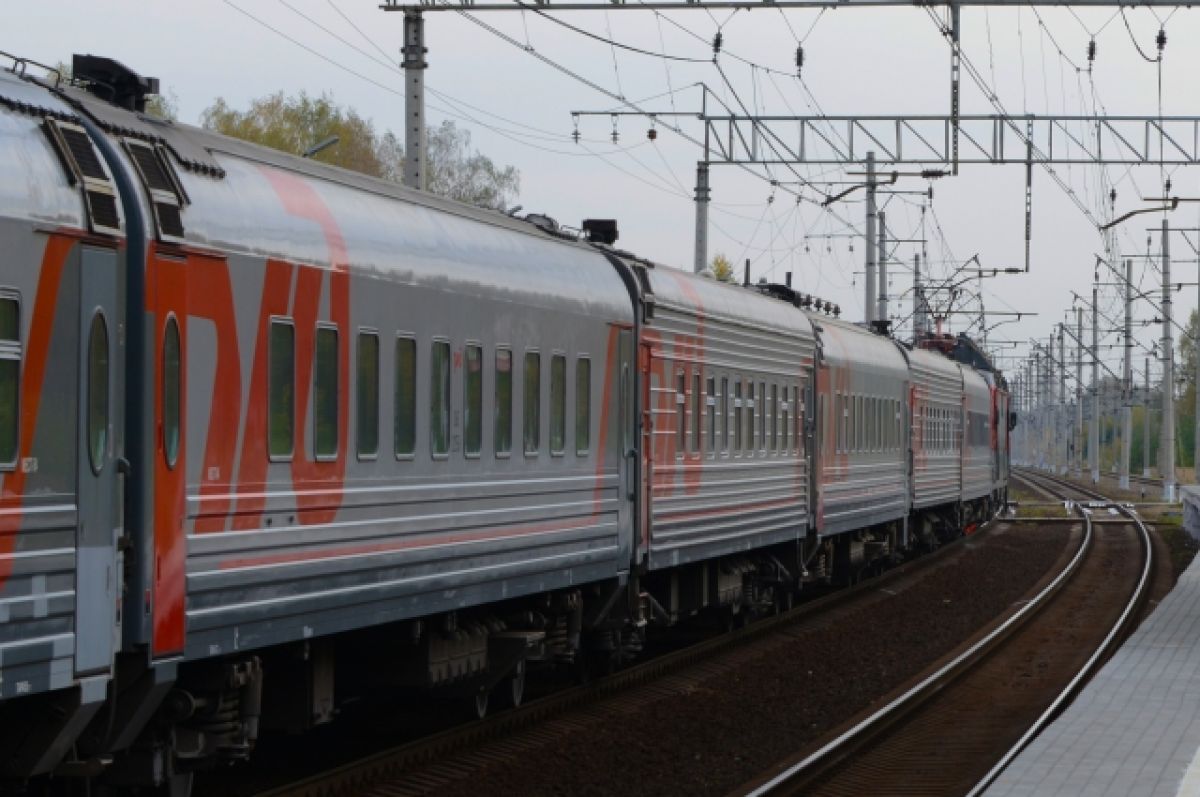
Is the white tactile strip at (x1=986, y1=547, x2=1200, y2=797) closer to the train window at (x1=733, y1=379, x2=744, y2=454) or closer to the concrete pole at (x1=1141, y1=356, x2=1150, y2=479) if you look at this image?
the train window at (x1=733, y1=379, x2=744, y2=454)

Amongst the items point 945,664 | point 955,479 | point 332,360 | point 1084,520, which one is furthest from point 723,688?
point 1084,520

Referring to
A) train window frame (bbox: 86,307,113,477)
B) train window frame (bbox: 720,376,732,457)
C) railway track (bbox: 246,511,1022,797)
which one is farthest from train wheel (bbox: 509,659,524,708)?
train window frame (bbox: 86,307,113,477)

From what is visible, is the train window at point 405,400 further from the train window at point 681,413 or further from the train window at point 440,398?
the train window at point 681,413

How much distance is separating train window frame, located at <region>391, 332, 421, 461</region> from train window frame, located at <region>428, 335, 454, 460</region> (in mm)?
252

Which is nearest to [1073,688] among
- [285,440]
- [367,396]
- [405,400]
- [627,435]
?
[627,435]

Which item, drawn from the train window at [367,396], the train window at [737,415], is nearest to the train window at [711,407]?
the train window at [737,415]

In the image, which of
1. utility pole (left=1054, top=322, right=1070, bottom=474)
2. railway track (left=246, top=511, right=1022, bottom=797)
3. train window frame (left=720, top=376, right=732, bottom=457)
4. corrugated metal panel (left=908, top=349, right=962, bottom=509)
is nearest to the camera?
railway track (left=246, top=511, right=1022, bottom=797)

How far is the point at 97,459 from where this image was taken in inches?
351

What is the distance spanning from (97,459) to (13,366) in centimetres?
65

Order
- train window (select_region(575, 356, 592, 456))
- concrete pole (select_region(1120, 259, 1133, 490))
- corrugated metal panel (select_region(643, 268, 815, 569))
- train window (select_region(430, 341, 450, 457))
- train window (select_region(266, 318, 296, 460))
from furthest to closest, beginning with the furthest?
concrete pole (select_region(1120, 259, 1133, 490)) < corrugated metal panel (select_region(643, 268, 815, 569)) < train window (select_region(575, 356, 592, 456)) < train window (select_region(430, 341, 450, 457)) < train window (select_region(266, 318, 296, 460))

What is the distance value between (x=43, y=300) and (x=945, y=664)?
14095 millimetres

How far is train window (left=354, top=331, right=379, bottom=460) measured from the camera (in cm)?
1173

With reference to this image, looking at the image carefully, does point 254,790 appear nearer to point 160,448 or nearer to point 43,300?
point 160,448

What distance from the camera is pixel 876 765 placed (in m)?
14.9
